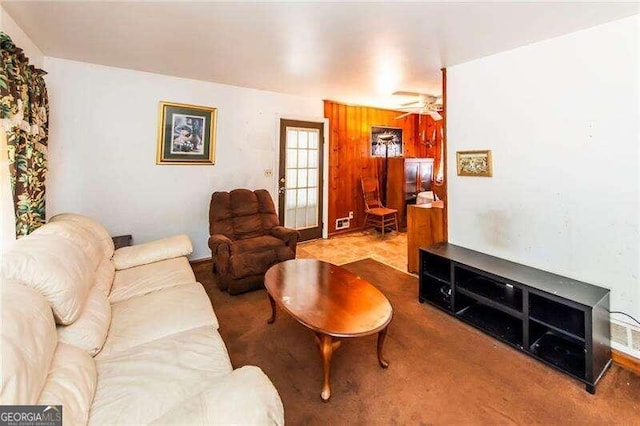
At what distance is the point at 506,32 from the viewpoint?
2.22m

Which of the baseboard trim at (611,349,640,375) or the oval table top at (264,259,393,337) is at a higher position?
the oval table top at (264,259,393,337)

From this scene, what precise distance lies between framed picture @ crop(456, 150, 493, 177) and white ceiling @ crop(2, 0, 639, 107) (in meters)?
0.88

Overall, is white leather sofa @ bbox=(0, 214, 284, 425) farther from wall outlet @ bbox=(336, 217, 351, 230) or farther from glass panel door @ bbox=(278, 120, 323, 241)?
wall outlet @ bbox=(336, 217, 351, 230)

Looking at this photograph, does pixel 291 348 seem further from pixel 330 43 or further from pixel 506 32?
pixel 506 32

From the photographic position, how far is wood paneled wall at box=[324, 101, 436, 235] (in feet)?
16.4

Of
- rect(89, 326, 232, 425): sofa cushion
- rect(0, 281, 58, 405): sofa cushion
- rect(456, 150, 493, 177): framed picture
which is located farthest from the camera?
rect(456, 150, 493, 177): framed picture

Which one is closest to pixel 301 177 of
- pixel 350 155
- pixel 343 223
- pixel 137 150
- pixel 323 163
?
pixel 323 163

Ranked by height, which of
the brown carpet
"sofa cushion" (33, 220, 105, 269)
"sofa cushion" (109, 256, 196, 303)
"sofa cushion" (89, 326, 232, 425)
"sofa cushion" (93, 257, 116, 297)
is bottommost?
the brown carpet

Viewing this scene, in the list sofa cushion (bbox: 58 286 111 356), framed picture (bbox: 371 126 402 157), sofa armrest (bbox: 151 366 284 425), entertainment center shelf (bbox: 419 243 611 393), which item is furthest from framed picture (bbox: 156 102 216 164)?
sofa armrest (bbox: 151 366 284 425)

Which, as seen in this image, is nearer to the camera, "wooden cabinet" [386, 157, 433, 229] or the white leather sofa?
the white leather sofa

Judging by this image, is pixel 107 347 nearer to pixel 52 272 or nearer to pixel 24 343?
pixel 52 272

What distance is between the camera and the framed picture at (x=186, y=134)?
3.45 metres

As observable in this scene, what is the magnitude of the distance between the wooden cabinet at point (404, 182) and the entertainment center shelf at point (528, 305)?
105 inches

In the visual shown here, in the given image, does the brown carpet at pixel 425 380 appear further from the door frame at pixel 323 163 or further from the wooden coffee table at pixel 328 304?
the door frame at pixel 323 163
